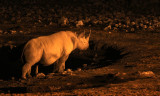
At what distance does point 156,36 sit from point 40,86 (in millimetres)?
7403

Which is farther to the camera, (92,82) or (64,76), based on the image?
(64,76)

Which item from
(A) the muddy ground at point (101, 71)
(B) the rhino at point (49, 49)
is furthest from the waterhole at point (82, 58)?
(B) the rhino at point (49, 49)

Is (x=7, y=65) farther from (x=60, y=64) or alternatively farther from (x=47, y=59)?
(x=47, y=59)

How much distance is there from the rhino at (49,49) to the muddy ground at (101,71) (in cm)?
35

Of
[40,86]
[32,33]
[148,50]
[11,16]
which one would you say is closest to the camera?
[40,86]

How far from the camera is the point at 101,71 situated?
7.42 meters

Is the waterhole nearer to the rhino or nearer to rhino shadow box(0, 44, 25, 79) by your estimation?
rhino shadow box(0, 44, 25, 79)

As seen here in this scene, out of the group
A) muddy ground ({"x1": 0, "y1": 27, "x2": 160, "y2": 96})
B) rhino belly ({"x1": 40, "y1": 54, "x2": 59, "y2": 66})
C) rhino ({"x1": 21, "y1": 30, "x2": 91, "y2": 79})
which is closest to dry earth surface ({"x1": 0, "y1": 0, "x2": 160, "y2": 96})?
muddy ground ({"x1": 0, "y1": 27, "x2": 160, "y2": 96})

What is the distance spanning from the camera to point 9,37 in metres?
11.7

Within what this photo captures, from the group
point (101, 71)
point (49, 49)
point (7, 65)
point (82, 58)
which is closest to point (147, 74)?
point (101, 71)

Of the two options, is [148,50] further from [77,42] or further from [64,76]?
[64,76]

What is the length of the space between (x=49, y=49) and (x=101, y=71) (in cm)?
Answer: 143

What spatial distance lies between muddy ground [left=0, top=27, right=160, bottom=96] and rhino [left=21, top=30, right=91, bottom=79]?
1.16 ft

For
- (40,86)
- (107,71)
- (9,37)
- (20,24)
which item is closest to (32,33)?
(9,37)
